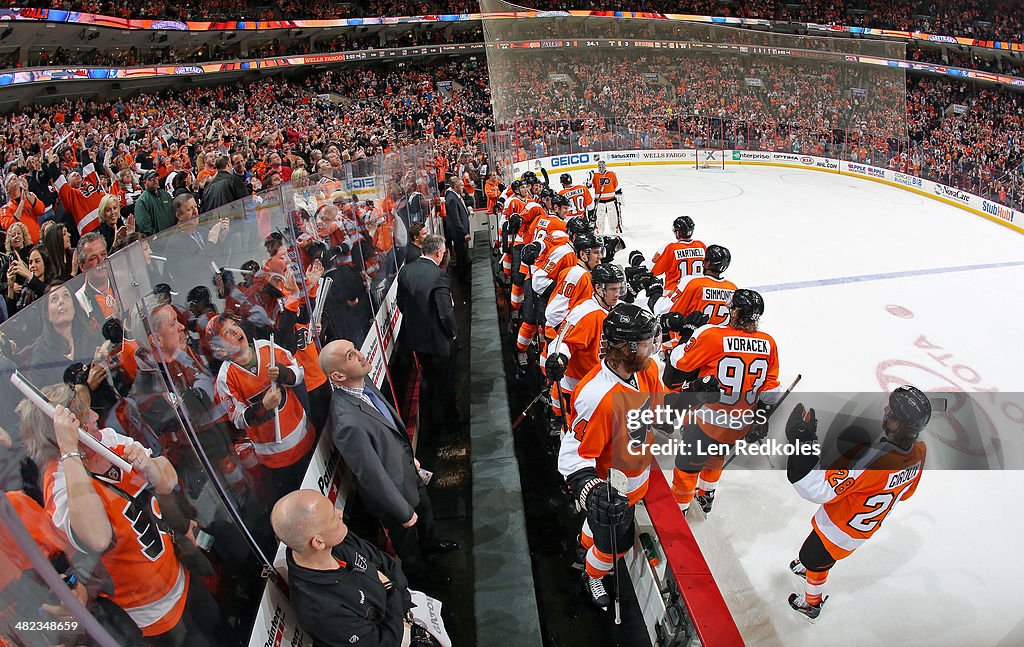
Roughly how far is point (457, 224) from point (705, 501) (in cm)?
574

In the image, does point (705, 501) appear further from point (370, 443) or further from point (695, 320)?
point (370, 443)

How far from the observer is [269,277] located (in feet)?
10.5

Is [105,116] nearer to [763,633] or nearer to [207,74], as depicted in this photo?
[207,74]

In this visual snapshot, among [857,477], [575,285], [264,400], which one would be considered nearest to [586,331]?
[575,285]

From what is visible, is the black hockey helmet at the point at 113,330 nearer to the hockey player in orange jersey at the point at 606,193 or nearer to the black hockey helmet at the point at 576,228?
the black hockey helmet at the point at 576,228

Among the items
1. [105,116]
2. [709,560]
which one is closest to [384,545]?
[709,560]

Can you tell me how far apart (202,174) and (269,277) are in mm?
4919

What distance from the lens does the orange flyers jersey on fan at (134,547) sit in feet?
4.52

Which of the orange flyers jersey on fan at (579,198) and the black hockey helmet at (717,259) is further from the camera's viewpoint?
the orange flyers jersey on fan at (579,198)

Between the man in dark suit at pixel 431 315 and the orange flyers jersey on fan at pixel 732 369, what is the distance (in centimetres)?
177

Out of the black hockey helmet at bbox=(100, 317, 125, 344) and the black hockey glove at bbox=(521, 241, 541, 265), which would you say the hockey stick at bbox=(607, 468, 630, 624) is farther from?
the black hockey glove at bbox=(521, 241, 541, 265)

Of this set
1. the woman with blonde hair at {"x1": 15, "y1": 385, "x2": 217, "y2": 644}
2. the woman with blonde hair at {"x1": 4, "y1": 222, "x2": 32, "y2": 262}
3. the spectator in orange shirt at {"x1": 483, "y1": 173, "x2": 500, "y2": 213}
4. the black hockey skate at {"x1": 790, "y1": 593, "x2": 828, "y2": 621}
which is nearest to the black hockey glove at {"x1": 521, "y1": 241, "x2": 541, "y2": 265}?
the black hockey skate at {"x1": 790, "y1": 593, "x2": 828, "y2": 621}

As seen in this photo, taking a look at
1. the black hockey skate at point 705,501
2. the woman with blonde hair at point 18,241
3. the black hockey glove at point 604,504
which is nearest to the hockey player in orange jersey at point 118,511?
the black hockey glove at point 604,504

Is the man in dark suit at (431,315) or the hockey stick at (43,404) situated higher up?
the hockey stick at (43,404)
